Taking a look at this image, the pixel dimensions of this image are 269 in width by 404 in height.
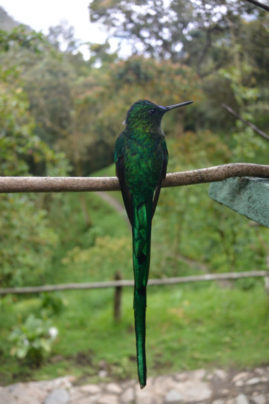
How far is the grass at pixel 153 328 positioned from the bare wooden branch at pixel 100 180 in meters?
1.88

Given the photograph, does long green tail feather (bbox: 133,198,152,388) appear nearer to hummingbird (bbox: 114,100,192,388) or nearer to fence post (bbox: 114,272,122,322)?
hummingbird (bbox: 114,100,192,388)

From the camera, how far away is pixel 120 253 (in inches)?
243

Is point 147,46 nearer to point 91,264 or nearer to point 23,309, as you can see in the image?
point 23,309

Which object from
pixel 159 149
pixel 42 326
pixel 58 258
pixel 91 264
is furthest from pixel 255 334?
pixel 58 258

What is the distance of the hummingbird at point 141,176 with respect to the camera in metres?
0.83

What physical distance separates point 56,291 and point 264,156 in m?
3.37

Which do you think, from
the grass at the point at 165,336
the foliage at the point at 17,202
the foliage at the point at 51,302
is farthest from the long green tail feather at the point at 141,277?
the foliage at the point at 51,302

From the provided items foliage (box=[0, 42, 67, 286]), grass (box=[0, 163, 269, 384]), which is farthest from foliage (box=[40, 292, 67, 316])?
foliage (box=[0, 42, 67, 286])

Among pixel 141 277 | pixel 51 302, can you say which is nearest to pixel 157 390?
pixel 51 302

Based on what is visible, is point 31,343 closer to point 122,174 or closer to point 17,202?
point 17,202

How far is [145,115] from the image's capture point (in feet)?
3.67

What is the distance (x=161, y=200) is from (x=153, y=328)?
228 cm

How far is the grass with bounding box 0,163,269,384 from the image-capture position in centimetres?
378

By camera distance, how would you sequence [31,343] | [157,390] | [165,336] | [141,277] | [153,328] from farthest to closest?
1. [153,328]
2. [165,336]
3. [31,343]
4. [157,390]
5. [141,277]
